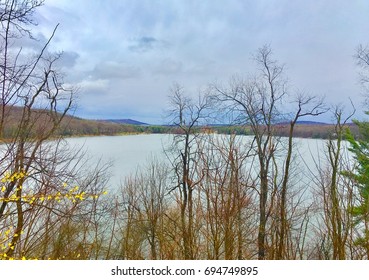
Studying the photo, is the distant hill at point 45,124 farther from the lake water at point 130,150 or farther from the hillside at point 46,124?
the lake water at point 130,150

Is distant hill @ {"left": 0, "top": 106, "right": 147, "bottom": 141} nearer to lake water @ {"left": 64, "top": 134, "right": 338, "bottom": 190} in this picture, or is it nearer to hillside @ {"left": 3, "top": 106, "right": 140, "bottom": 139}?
hillside @ {"left": 3, "top": 106, "right": 140, "bottom": 139}

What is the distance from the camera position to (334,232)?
12.8 feet

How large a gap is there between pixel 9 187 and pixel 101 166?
4.87m

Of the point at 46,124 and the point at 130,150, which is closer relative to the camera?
the point at 46,124

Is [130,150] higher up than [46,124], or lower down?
lower down

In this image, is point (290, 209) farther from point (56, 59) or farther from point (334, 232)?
point (56, 59)

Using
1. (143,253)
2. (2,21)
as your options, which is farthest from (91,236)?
(2,21)

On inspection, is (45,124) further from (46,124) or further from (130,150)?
(130,150)

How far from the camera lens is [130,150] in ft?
50.9

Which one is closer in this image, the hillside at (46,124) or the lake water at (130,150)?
the hillside at (46,124)

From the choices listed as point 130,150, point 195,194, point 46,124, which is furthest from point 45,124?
point 130,150

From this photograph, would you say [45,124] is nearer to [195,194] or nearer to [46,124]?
[46,124]

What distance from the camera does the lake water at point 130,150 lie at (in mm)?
7383

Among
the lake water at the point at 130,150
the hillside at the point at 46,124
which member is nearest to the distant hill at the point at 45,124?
the hillside at the point at 46,124
